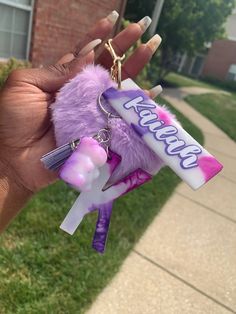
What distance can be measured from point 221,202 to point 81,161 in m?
4.02

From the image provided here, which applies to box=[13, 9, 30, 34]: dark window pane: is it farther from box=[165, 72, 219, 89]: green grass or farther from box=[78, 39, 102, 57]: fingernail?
box=[165, 72, 219, 89]: green grass

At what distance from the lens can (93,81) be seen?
1.35 m

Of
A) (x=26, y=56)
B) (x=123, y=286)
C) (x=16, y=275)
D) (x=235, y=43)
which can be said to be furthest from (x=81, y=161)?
(x=235, y=43)

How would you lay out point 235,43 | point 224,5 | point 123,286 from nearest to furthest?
point 123,286
point 224,5
point 235,43

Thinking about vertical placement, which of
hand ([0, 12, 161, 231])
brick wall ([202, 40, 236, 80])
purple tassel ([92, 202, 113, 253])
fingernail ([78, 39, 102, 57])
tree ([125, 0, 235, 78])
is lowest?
brick wall ([202, 40, 236, 80])

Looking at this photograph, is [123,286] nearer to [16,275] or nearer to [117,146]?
[16,275]

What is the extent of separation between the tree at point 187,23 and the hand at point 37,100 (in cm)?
1263

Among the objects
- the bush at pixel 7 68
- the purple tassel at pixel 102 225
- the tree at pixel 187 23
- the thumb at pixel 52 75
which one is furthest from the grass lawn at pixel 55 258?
the tree at pixel 187 23

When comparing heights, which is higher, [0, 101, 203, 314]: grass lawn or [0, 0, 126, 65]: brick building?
[0, 0, 126, 65]: brick building

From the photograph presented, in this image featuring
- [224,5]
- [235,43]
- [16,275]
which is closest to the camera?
[16,275]

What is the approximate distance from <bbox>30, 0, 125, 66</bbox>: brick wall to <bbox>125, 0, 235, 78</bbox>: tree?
6.36m

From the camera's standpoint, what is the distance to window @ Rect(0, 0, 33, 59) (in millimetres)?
6227

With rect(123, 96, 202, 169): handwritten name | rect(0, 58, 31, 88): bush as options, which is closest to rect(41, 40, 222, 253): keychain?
rect(123, 96, 202, 169): handwritten name

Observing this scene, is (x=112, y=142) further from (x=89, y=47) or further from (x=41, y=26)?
(x=41, y=26)
